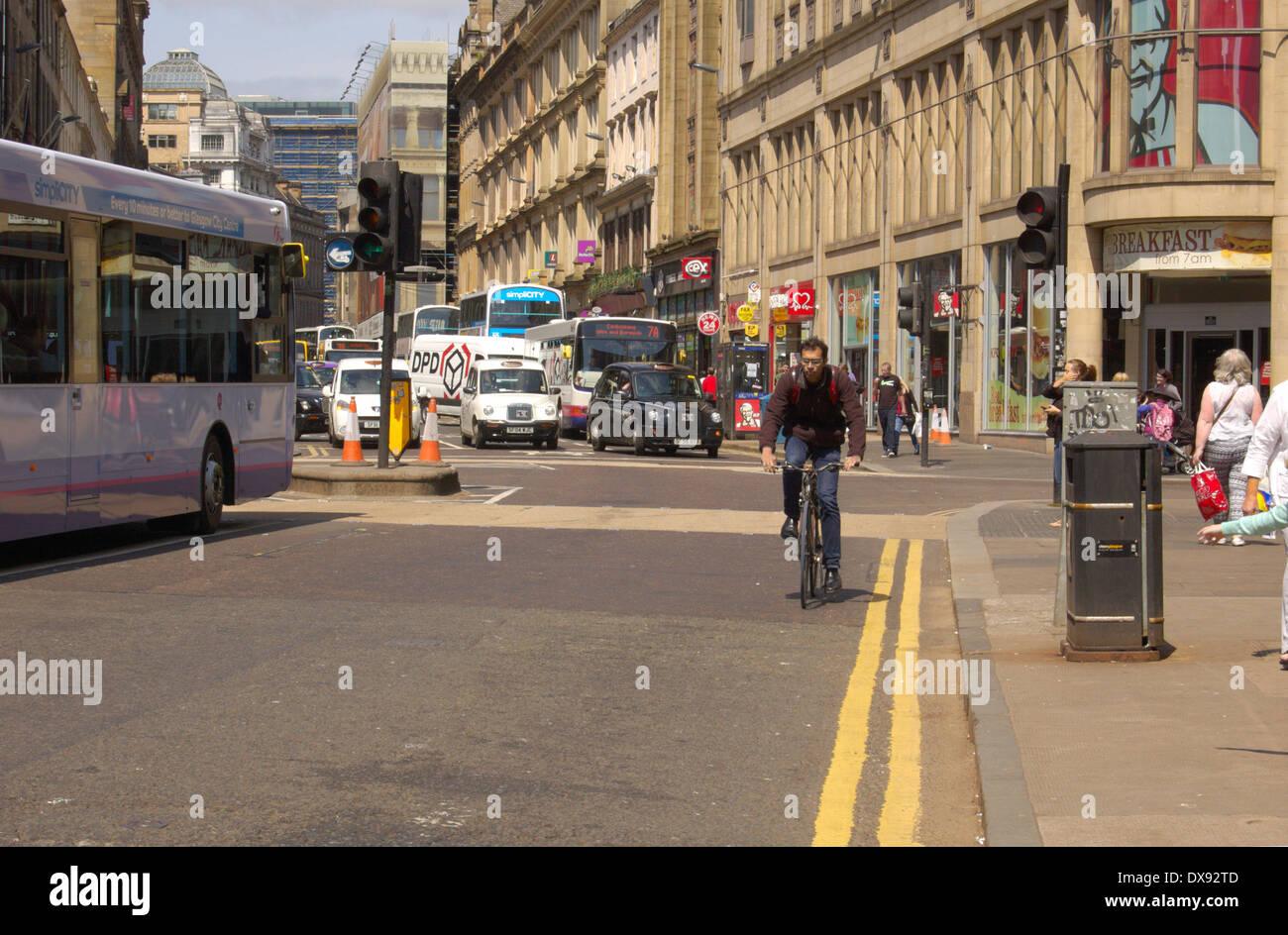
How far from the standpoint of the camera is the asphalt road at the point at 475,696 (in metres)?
5.84

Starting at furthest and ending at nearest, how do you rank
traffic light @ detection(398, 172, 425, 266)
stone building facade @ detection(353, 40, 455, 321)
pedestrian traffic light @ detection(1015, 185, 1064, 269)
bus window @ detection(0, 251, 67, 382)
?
stone building facade @ detection(353, 40, 455, 321)
traffic light @ detection(398, 172, 425, 266)
pedestrian traffic light @ detection(1015, 185, 1064, 269)
bus window @ detection(0, 251, 67, 382)

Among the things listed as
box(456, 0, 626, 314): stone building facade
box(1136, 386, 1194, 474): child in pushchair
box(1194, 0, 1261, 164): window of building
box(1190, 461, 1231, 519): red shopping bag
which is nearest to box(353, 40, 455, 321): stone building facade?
box(456, 0, 626, 314): stone building facade

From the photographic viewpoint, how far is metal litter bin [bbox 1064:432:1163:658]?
28.9 ft

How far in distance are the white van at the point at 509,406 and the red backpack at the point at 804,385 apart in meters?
23.1

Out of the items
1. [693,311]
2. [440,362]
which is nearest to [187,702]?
[440,362]

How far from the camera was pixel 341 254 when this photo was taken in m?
17.9

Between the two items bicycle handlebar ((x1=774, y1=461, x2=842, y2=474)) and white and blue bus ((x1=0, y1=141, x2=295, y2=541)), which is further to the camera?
white and blue bus ((x1=0, y1=141, x2=295, y2=541))

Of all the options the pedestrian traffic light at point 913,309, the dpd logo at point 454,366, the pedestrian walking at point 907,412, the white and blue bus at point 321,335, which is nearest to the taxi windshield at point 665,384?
the pedestrian walking at point 907,412

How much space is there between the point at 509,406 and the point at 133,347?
20482 mm

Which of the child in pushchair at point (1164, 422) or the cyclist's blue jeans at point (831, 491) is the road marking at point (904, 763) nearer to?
the cyclist's blue jeans at point (831, 491)

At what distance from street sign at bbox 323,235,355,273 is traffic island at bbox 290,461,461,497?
269 centimetres

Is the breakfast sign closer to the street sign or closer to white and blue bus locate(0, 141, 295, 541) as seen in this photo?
the street sign

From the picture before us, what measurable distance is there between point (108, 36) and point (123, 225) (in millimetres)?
91075

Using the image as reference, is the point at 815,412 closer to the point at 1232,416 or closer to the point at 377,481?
the point at 1232,416
